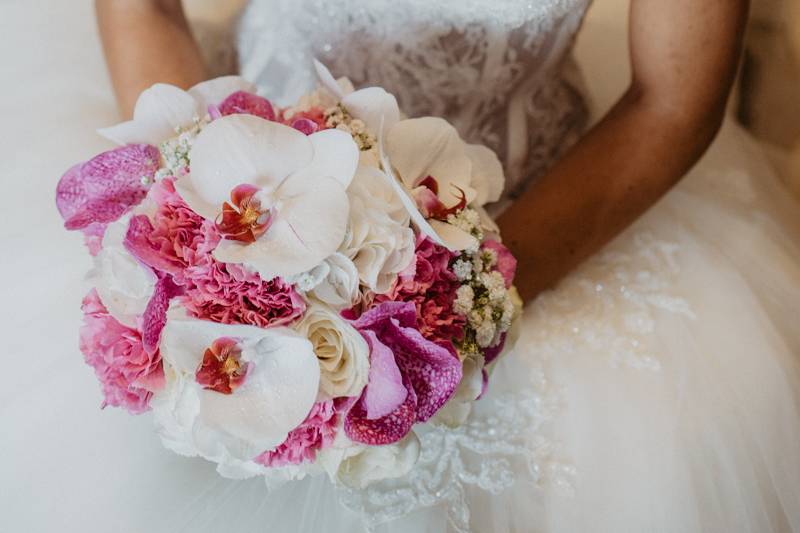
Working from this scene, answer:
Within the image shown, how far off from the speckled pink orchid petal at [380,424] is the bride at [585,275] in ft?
0.51

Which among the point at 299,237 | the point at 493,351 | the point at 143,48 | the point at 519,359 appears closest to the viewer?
the point at 299,237

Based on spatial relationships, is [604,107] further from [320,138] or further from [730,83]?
[320,138]

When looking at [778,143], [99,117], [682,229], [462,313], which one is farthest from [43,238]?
[778,143]

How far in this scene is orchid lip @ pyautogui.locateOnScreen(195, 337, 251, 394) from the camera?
15.2 inches

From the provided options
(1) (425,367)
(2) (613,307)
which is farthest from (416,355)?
(2) (613,307)

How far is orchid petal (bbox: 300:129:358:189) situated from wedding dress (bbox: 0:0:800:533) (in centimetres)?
28

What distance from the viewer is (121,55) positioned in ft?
2.52

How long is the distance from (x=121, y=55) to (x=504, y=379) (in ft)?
1.81

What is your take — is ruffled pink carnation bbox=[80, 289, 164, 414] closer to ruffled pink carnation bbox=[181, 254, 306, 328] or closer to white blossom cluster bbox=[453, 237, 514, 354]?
ruffled pink carnation bbox=[181, 254, 306, 328]

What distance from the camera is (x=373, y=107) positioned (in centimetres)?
49

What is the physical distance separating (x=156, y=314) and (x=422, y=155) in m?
0.21

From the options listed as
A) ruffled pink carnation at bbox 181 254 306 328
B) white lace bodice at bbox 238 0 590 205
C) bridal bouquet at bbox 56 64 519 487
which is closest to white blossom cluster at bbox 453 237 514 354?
bridal bouquet at bbox 56 64 519 487

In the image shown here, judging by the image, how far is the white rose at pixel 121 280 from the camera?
413 mm

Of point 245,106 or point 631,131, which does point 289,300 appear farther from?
point 631,131
